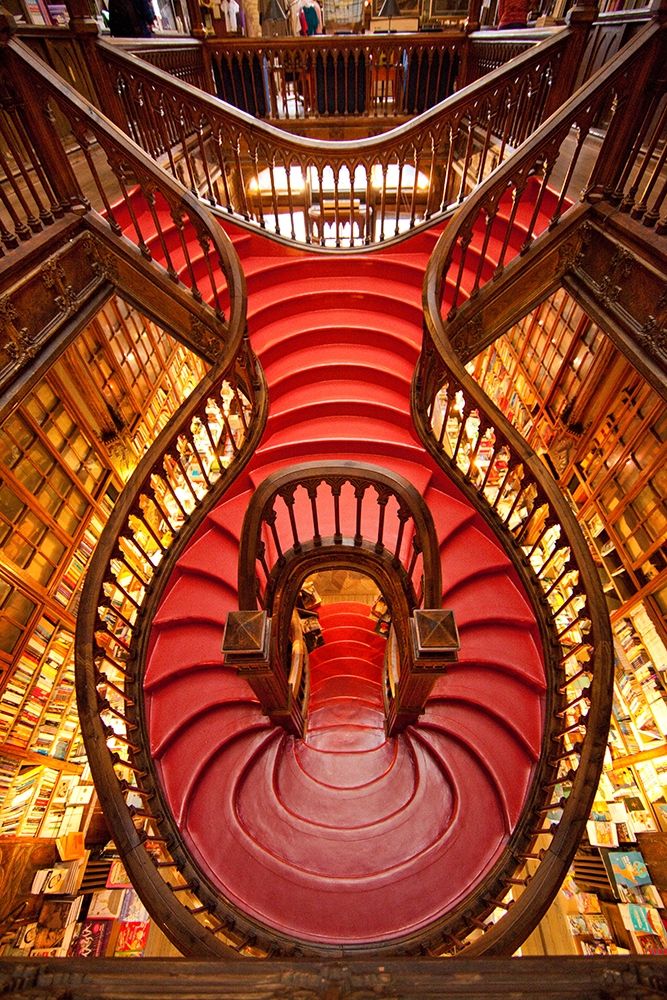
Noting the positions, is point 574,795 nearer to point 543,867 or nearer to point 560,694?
point 543,867

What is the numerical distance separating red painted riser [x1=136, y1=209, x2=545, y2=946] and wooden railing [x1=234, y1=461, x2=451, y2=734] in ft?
0.72

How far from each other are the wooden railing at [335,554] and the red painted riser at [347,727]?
220 mm

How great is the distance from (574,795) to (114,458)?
511 centimetres

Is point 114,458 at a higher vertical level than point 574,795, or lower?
higher

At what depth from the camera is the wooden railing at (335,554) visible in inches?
103

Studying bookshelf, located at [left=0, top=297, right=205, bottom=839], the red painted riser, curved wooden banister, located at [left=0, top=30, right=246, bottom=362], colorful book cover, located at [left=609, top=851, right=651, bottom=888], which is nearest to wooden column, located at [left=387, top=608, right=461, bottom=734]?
the red painted riser

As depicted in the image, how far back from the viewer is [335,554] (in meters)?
3.40

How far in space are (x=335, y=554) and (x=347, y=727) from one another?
1.85 meters

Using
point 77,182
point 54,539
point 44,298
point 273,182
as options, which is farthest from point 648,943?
point 77,182

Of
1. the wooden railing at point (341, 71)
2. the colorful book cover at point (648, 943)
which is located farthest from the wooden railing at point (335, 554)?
the wooden railing at point (341, 71)

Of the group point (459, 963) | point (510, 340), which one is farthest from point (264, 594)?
point (510, 340)

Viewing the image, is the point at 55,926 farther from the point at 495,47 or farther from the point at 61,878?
the point at 495,47

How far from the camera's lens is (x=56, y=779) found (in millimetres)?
4586

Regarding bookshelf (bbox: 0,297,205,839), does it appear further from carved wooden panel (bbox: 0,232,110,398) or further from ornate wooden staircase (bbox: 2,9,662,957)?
ornate wooden staircase (bbox: 2,9,662,957)
